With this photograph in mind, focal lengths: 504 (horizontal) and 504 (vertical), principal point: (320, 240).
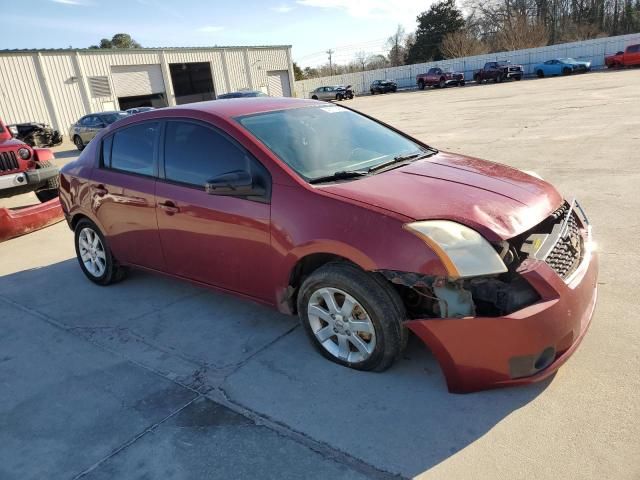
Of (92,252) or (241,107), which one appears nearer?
(241,107)

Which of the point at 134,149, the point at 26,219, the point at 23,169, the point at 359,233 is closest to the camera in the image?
the point at 359,233

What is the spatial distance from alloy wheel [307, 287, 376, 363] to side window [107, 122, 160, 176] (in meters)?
1.93

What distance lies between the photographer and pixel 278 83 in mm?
44000

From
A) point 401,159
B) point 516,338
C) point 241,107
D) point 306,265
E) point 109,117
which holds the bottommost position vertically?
point 516,338

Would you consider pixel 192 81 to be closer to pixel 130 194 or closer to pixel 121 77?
pixel 121 77

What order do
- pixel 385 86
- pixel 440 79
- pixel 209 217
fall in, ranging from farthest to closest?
pixel 385 86 → pixel 440 79 → pixel 209 217

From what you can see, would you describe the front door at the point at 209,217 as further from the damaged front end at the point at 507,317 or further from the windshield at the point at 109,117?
the windshield at the point at 109,117

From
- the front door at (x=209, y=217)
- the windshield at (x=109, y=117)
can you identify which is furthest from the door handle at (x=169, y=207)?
the windshield at (x=109, y=117)

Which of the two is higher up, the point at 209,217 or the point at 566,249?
the point at 209,217

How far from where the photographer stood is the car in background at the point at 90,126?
20.1 metres

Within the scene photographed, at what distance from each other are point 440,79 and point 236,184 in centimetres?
4317

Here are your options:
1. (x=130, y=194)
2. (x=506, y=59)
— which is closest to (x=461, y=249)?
(x=130, y=194)

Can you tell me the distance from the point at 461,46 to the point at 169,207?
2454 inches

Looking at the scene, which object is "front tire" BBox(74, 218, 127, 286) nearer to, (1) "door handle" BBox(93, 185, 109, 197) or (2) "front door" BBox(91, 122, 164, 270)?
(2) "front door" BBox(91, 122, 164, 270)
